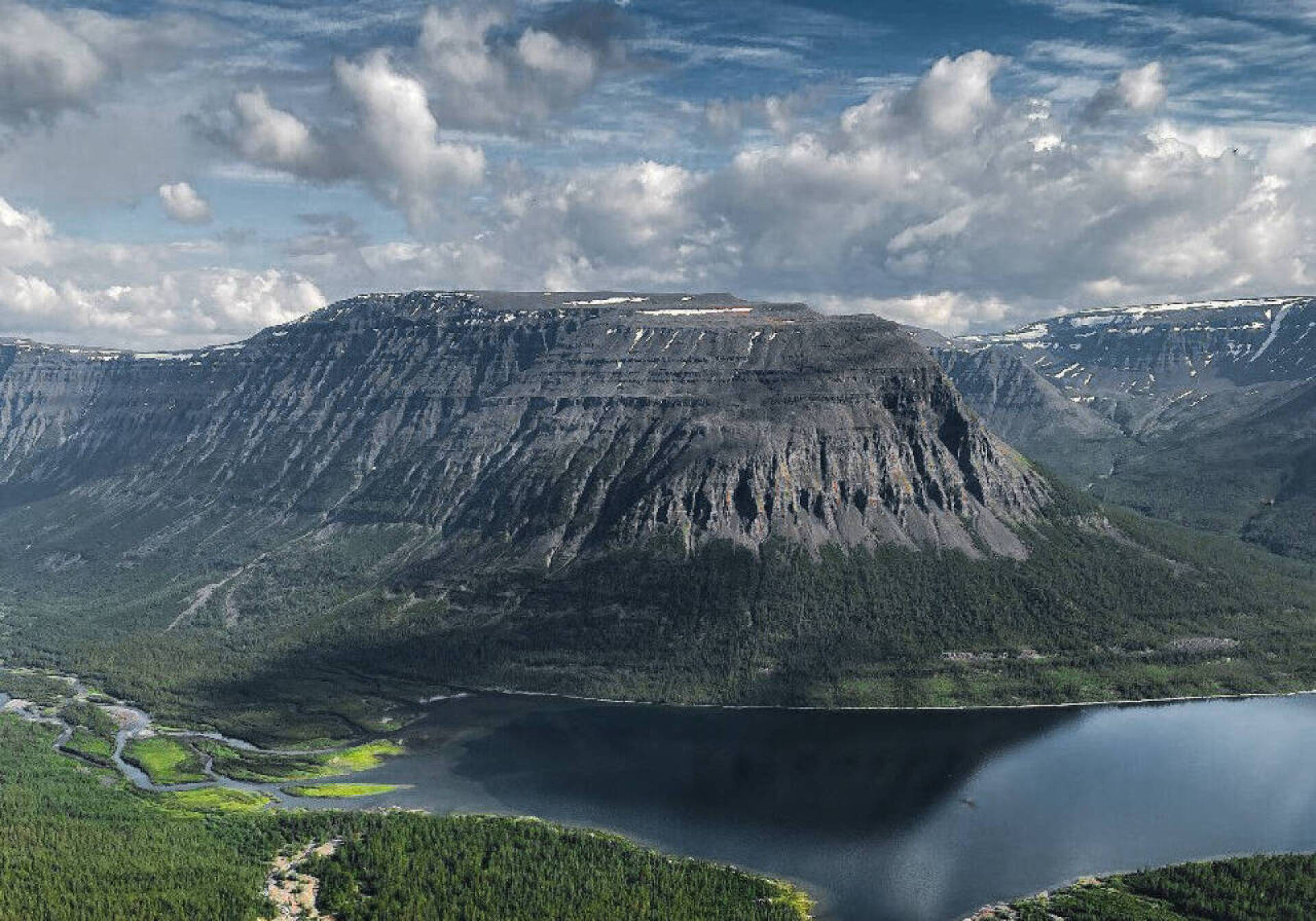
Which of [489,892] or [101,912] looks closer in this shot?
[101,912]

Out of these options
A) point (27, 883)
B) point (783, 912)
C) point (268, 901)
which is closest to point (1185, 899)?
point (783, 912)

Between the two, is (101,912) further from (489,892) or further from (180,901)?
(489,892)

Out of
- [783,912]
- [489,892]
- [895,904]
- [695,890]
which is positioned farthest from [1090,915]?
[489,892]

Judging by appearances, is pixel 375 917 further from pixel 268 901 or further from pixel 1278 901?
pixel 1278 901

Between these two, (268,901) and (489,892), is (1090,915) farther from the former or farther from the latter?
(268,901)

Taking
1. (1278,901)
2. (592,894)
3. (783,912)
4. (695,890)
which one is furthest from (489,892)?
(1278,901)

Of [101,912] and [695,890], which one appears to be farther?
[695,890]

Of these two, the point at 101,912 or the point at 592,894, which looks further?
the point at 592,894
